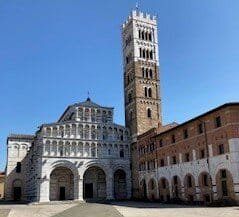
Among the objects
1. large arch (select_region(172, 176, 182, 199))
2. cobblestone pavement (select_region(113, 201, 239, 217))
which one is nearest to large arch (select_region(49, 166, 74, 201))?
large arch (select_region(172, 176, 182, 199))

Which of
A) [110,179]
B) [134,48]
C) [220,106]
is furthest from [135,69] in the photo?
[220,106]

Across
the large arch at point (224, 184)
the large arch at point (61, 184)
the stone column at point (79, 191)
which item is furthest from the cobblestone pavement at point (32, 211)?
the large arch at point (224, 184)

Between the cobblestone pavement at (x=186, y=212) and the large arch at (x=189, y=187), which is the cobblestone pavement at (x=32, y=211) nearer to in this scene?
the cobblestone pavement at (x=186, y=212)

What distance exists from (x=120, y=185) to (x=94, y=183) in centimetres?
463

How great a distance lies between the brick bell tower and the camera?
197 ft

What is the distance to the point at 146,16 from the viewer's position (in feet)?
225

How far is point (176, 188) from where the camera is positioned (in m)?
44.2

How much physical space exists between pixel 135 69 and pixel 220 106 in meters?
28.9

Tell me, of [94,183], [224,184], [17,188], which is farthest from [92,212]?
[17,188]

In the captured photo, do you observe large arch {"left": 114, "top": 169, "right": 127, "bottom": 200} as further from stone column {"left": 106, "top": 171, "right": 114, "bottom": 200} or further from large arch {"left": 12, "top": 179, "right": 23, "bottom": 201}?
large arch {"left": 12, "top": 179, "right": 23, "bottom": 201}

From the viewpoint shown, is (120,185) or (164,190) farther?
(120,185)

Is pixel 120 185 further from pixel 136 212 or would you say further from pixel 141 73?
pixel 136 212

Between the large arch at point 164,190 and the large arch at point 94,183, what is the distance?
43.3 ft

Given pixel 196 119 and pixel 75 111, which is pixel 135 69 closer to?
pixel 75 111
